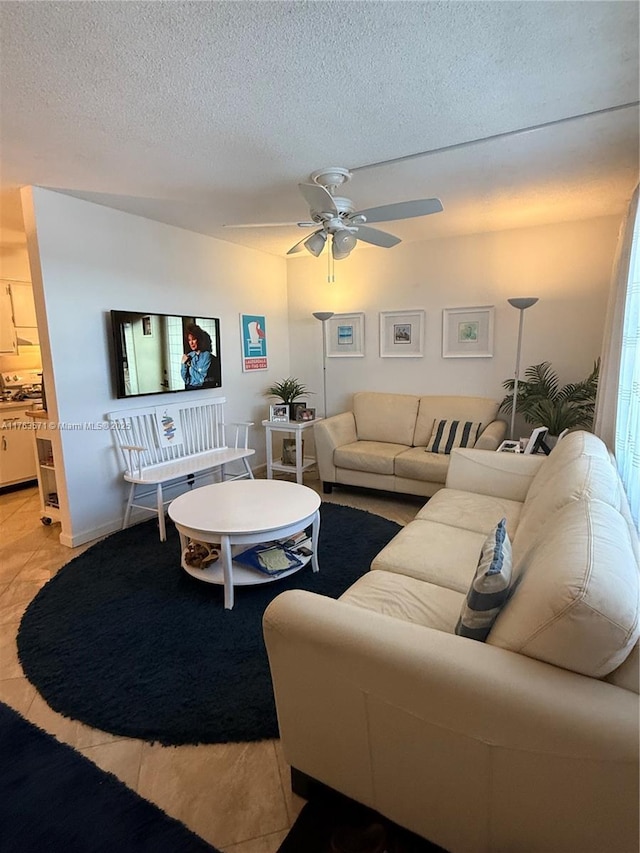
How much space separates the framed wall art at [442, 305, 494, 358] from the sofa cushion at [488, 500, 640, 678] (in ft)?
10.7

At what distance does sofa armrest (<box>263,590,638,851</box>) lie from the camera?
2.92 ft

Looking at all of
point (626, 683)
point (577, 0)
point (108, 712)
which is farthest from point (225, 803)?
point (577, 0)

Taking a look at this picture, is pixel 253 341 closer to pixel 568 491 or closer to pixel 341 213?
pixel 341 213

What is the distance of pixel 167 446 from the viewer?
373cm

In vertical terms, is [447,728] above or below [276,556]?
above

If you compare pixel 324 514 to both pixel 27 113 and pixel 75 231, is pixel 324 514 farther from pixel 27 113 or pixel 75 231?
pixel 27 113

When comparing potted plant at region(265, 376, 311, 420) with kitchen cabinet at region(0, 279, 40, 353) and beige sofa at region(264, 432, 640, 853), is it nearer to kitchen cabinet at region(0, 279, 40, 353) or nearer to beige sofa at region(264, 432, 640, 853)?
kitchen cabinet at region(0, 279, 40, 353)

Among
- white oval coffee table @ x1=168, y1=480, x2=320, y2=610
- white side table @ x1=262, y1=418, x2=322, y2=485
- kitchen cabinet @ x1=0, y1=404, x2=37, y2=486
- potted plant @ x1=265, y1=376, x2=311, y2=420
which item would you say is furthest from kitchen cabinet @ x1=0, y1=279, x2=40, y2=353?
white oval coffee table @ x1=168, y1=480, x2=320, y2=610

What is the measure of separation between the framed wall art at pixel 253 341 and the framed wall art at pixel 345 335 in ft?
2.40

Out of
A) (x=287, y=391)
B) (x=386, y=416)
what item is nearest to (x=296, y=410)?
(x=287, y=391)

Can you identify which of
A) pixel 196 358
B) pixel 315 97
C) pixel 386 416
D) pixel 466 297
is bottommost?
pixel 386 416

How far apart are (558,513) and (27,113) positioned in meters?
2.76

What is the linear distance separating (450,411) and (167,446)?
2.63m


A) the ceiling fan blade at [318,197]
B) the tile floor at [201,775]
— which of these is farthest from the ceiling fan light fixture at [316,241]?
the tile floor at [201,775]
